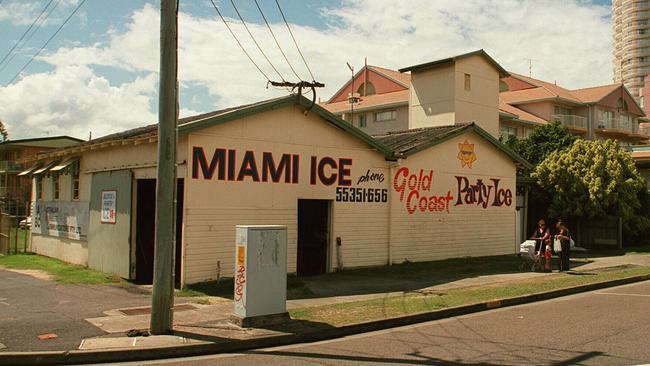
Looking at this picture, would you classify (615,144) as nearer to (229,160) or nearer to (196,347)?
(229,160)

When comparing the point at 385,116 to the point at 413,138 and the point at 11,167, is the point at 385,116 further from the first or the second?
the point at 11,167

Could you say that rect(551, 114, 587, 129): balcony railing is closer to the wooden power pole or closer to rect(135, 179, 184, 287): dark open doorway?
rect(135, 179, 184, 287): dark open doorway

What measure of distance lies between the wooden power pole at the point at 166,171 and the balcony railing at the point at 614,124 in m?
59.8

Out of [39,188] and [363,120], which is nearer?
[39,188]

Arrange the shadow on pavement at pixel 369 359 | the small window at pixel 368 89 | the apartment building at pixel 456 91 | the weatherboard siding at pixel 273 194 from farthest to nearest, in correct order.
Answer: the small window at pixel 368 89 → the apartment building at pixel 456 91 → the weatherboard siding at pixel 273 194 → the shadow on pavement at pixel 369 359

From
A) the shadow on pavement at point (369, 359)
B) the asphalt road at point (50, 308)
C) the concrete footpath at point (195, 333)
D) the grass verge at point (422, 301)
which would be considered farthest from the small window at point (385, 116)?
the shadow on pavement at point (369, 359)

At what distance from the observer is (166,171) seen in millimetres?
9281

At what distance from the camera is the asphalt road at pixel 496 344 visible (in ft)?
26.3

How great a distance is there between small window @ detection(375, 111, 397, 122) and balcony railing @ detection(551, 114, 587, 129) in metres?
17.4

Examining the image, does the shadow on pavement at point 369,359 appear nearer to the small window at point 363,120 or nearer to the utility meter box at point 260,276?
the utility meter box at point 260,276

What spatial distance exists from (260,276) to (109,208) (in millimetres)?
8829

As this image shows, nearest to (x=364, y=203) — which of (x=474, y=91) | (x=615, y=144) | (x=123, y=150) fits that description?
(x=123, y=150)

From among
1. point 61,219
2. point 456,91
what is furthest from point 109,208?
point 456,91

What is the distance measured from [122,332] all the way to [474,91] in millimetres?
32597
